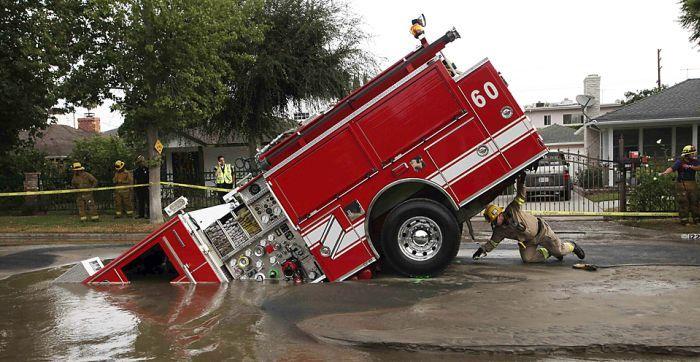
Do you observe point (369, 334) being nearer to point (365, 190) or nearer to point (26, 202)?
point (365, 190)

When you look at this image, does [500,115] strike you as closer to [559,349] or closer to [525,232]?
[525,232]

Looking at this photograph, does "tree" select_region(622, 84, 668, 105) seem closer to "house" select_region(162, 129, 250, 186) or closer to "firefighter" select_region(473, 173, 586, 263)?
"house" select_region(162, 129, 250, 186)

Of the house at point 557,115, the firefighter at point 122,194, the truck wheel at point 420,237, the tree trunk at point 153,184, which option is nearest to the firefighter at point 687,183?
the truck wheel at point 420,237

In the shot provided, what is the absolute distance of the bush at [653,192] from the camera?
13.3m

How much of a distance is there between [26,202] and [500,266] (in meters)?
18.8

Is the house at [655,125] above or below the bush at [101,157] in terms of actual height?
below

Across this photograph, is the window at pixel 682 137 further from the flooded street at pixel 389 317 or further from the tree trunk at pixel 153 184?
the tree trunk at pixel 153 184

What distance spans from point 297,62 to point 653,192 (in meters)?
14.0

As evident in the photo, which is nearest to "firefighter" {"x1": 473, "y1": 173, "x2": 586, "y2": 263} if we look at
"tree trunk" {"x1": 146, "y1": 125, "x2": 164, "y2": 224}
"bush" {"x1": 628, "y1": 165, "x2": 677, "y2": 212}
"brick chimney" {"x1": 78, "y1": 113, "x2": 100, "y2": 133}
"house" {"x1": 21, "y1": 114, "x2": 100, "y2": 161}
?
"bush" {"x1": 628, "y1": 165, "x2": 677, "y2": 212}

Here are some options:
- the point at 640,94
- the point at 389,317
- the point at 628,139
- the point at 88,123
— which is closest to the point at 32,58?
the point at 389,317

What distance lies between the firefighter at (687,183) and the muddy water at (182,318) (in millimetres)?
7816

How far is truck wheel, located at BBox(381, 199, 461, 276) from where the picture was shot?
745cm

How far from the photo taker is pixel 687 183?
1230cm

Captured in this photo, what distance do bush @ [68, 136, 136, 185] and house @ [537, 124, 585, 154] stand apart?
1046 inches
